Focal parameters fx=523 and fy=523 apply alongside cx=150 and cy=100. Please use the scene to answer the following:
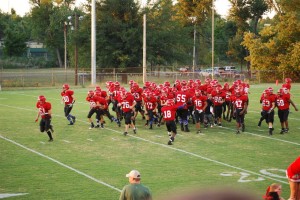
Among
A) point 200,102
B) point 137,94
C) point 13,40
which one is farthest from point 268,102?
point 13,40

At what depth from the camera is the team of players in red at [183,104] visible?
57.9 feet

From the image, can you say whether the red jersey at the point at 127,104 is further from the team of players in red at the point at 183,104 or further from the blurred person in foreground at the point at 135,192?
the blurred person in foreground at the point at 135,192

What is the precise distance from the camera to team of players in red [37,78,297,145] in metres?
17.7

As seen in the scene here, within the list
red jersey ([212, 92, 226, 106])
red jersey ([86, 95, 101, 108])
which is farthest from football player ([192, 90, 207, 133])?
red jersey ([86, 95, 101, 108])

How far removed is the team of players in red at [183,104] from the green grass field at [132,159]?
0.53 metres

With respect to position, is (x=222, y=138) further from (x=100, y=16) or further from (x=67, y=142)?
(x=100, y=16)

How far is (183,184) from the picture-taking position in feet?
36.0

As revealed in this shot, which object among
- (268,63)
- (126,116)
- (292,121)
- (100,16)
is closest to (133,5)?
(100,16)

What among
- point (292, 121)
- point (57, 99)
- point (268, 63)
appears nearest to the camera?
point (292, 121)

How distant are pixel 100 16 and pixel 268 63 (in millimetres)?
17107

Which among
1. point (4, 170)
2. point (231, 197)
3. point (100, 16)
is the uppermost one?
point (100, 16)

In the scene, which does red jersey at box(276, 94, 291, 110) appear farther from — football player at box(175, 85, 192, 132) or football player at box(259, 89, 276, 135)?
football player at box(175, 85, 192, 132)

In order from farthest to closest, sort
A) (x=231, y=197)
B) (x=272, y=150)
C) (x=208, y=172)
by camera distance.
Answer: (x=272, y=150) → (x=208, y=172) → (x=231, y=197)

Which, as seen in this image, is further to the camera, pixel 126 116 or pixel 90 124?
pixel 90 124
